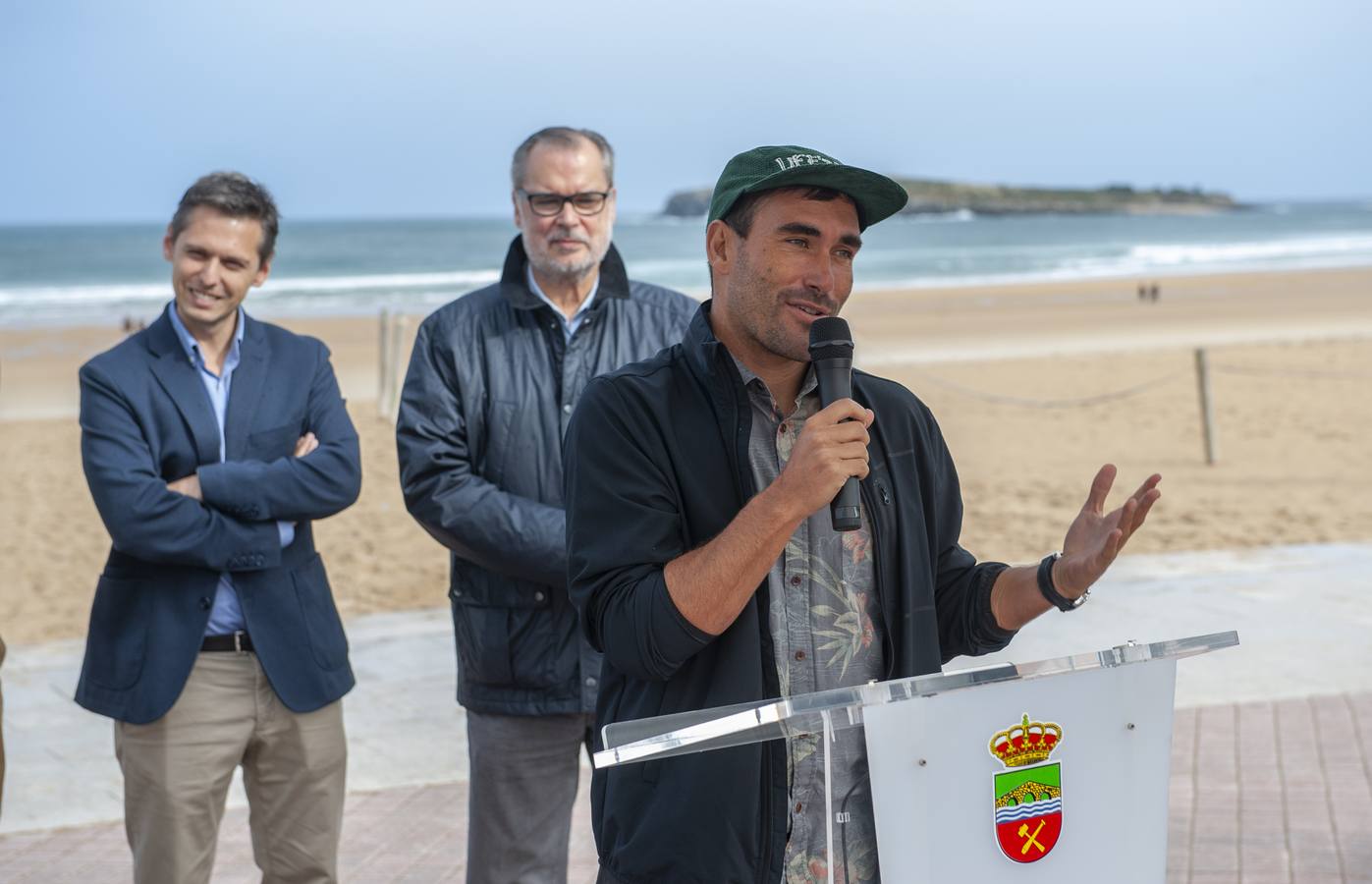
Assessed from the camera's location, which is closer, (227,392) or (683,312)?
(227,392)

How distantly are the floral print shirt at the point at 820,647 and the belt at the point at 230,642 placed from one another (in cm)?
180

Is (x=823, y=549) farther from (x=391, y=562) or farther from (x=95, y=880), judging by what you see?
(x=391, y=562)

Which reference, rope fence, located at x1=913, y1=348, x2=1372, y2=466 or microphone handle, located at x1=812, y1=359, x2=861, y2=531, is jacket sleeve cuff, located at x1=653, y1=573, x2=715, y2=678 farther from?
rope fence, located at x1=913, y1=348, x2=1372, y2=466

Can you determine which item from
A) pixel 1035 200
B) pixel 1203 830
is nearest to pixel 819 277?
pixel 1203 830

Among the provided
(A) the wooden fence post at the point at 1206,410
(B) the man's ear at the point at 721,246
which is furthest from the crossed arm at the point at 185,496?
(A) the wooden fence post at the point at 1206,410

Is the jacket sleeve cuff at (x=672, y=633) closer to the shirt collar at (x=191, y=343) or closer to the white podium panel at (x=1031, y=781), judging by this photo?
the white podium panel at (x=1031, y=781)

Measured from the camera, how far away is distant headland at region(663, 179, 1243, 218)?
13588cm

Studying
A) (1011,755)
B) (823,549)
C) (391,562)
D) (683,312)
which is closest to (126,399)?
(683,312)

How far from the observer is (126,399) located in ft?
11.6

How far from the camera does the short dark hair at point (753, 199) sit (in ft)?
7.43

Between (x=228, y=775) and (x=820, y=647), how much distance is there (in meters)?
2.00

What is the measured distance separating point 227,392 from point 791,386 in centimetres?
192

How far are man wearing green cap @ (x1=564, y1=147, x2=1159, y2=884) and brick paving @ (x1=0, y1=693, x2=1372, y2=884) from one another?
9.24 ft

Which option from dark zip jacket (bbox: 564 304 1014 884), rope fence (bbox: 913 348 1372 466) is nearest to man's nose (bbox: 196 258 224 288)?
dark zip jacket (bbox: 564 304 1014 884)
